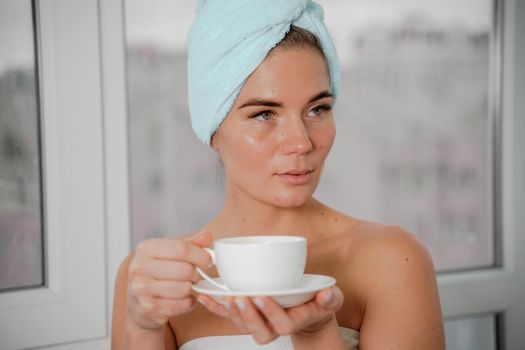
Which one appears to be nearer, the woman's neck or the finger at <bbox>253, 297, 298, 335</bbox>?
the finger at <bbox>253, 297, 298, 335</bbox>

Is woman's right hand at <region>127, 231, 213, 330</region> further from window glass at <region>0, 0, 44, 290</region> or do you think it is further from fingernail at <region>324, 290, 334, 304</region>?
window glass at <region>0, 0, 44, 290</region>

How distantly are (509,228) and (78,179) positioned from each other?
158 centimetres

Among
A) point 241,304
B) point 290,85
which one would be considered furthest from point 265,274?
point 290,85

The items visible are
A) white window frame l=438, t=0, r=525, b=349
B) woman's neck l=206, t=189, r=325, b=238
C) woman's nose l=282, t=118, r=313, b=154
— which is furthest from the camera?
white window frame l=438, t=0, r=525, b=349

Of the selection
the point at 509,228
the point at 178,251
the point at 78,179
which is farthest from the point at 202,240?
the point at 509,228

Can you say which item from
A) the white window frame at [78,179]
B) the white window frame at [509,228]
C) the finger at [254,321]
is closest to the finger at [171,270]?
the finger at [254,321]

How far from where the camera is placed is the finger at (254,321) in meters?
0.85

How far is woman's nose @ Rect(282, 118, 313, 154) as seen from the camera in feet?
3.90

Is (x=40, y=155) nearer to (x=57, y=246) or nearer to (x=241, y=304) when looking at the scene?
(x=57, y=246)

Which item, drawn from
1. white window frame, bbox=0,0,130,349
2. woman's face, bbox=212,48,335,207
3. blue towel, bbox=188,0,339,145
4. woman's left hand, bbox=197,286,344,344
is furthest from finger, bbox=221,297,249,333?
white window frame, bbox=0,0,130,349

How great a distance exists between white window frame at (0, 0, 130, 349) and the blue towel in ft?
1.77

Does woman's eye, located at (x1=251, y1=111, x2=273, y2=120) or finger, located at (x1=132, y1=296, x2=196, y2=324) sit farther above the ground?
woman's eye, located at (x1=251, y1=111, x2=273, y2=120)

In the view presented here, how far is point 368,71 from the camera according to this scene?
2250 mm

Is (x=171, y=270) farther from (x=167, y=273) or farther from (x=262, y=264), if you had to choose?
(x=262, y=264)
